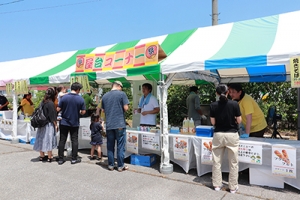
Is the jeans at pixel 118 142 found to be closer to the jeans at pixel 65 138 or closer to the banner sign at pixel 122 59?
the jeans at pixel 65 138

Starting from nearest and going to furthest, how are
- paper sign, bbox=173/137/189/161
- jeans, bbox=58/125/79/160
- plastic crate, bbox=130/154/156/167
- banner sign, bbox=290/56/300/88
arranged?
banner sign, bbox=290/56/300/88 < paper sign, bbox=173/137/189/161 < plastic crate, bbox=130/154/156/167 < jeans, bbox=58/125/79/160

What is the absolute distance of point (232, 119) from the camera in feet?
10.8

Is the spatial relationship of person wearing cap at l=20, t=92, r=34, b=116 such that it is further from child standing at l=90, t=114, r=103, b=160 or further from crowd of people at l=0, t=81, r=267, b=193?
child standing at l=90, t=114, r=103, b=160

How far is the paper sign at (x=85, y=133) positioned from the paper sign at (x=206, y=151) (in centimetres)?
278

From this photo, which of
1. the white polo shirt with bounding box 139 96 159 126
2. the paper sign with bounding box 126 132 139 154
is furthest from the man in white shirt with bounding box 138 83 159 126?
the paper sign with bounding box 126 132 139 154

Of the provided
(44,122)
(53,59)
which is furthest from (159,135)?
(53,59)

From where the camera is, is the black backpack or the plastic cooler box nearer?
the plastic cooler box

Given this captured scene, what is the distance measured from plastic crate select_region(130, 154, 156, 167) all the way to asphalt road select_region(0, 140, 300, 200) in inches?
4.7

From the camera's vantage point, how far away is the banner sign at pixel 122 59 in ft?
13.9

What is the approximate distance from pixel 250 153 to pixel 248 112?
0.64 meters

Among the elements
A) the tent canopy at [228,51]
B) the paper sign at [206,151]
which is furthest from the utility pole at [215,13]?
the paper sign at [206,151]

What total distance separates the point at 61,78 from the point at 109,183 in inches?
121

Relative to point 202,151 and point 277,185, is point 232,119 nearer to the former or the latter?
point 202,151

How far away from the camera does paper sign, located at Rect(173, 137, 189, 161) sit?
13.4 feet
